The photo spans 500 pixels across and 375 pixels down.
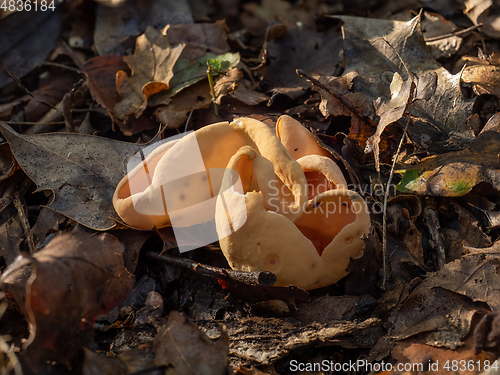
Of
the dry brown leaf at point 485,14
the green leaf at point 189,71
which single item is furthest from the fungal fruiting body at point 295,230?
the dry brown leaf at point 485,14

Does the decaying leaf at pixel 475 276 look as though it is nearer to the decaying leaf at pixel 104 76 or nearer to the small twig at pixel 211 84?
the small twig at pixel 211 84

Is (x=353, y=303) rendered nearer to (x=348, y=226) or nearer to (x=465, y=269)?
(x=348, y=226)

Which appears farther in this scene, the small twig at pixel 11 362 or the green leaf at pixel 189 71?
the green leaf at pixel 189 71

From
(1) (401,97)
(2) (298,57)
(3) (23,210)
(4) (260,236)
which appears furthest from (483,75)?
(3) (23,210)

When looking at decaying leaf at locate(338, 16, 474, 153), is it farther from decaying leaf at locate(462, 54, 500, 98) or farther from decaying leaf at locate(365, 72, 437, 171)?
decaying leaf at locate(365, 72, 437, 171)

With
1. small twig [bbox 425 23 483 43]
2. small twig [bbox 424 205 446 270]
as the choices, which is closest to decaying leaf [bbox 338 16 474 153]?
small twig [bbox 425 23 483 43]

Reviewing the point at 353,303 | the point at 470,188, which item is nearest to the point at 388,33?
the point at 470,188
